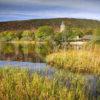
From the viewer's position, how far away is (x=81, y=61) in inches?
570

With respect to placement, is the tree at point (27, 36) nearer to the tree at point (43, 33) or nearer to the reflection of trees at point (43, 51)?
the tree at point (43, 33)

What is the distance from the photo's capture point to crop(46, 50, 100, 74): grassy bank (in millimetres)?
13894

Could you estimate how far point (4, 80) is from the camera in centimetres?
816

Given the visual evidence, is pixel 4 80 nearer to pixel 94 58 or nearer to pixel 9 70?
pixel 9 70

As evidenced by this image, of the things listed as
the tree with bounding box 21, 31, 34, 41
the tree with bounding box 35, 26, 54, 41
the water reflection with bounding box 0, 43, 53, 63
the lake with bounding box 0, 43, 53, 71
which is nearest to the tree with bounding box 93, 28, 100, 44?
the lake with bounding box 0, 43, 53, 71

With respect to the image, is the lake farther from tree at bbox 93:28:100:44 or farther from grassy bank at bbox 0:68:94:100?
grassy bank at bbox 0:68:94:100

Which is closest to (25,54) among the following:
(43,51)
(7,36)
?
(43,51)

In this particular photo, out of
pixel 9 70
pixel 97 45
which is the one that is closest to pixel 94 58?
pixel 97 45

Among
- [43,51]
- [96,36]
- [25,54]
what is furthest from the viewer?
[43,51]

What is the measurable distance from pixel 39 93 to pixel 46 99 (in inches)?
16.5

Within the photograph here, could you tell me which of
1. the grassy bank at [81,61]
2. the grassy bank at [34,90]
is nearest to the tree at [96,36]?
the grassy bank at [81,61]

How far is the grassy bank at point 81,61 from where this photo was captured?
45.6 ft

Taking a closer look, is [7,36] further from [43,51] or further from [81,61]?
[81,61]

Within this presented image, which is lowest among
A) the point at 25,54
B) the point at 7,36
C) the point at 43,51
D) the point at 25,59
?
the point at 7,36
